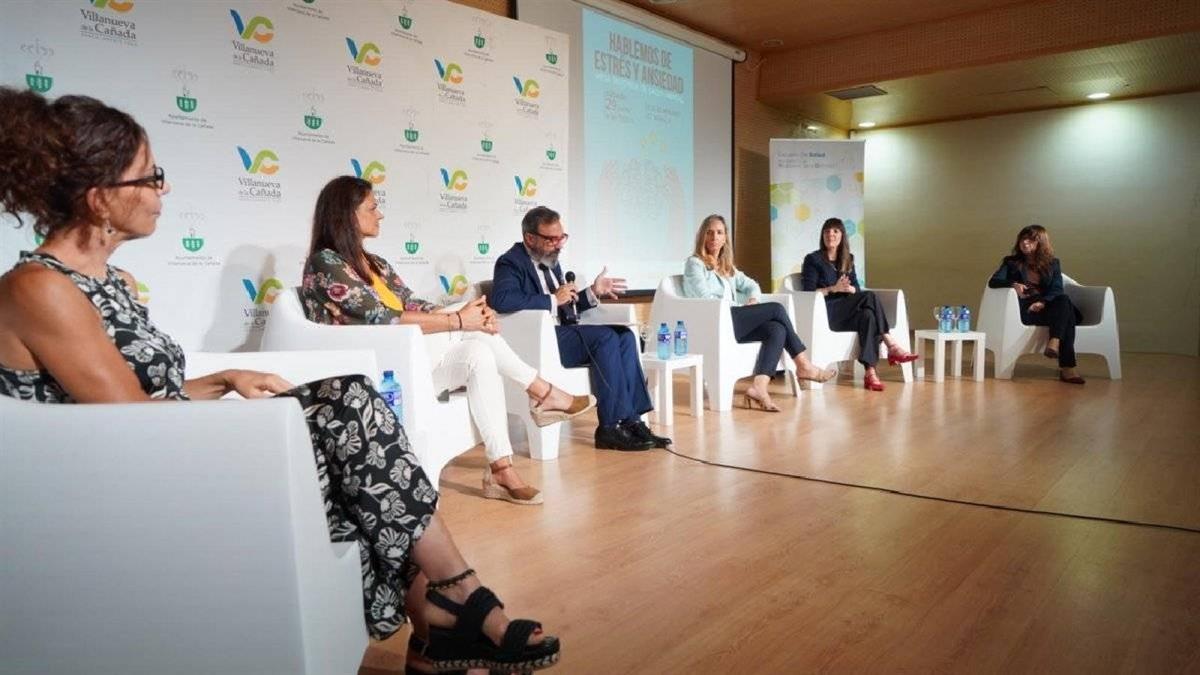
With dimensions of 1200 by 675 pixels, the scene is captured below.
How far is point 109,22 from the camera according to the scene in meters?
3.10

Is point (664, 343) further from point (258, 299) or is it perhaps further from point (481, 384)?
point (258, 299)

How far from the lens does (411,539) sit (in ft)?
4.78

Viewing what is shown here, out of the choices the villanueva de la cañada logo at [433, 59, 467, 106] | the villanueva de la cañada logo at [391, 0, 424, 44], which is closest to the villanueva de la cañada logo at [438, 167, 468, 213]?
the villanueva de la cañada logo at [433, 59, 467, 106]

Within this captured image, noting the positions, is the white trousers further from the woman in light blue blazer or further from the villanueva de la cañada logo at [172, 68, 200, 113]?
the woman in light blue blazer

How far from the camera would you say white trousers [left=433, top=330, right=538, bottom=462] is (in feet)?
9.48

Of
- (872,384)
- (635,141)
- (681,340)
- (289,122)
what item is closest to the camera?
(289,122)

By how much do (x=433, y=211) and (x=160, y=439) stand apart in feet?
11.4

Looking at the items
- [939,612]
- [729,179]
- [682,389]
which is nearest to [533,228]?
[682,389]

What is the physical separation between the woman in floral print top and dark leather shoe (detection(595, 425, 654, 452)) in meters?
0.77

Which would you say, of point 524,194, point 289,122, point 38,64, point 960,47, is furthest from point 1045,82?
point 38,64

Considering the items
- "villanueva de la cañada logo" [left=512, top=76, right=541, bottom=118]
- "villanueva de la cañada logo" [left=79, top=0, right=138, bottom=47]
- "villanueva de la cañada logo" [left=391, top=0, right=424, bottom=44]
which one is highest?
"villanueva de la cañada logo" [left=391, top=0, right=424, bottom=44]

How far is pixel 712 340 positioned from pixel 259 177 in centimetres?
247

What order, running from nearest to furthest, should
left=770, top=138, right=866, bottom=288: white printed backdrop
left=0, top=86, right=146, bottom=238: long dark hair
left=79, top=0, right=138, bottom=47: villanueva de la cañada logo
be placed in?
left=0, top=86, right=146, bottom=238: long dark hair < left=79, top=0, right=138, bottom=47: villanueva de la cañada logo < left=770, top=138, right=866, bottom=288: white printed backdrop

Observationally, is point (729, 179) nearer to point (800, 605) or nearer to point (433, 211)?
point (433, 211)
